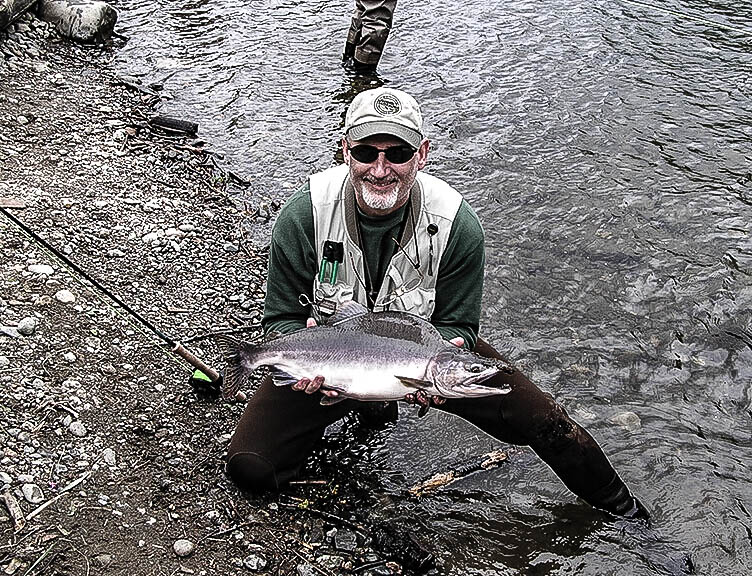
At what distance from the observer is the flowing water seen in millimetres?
5559

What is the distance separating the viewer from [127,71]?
11562mm

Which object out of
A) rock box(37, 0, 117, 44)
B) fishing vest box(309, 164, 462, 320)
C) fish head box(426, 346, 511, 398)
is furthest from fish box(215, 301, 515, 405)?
rock box(37, 0, 117, 44)

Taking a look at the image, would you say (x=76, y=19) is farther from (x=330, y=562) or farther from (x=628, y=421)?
(x=330, y=562)

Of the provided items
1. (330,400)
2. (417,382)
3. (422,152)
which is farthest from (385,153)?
(330,400)

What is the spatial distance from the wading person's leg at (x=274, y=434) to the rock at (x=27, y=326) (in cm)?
175

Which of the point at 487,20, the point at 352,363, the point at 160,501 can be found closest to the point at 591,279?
the point at 352,363

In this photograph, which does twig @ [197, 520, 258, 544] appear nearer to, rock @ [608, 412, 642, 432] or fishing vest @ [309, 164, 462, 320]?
fishing vest @ [309, 164, 462, 320]

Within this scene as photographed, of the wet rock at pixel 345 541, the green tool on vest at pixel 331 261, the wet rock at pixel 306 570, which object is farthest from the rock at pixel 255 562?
the green tool on vest at pixel 331 261

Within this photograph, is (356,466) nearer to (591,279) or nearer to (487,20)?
(591,279)

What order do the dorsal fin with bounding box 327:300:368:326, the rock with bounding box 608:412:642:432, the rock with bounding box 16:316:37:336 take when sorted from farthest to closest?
1. the rock with bounding box 608:412:642:432
2. the rock with bounding box 16:316:37:336
3. the dorsal fin with bounding box 327:300:368:326

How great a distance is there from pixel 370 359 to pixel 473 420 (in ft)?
3.31

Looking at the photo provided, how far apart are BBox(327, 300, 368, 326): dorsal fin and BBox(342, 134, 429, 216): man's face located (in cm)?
56

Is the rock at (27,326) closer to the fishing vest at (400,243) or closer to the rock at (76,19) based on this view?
the fishing vest at (400,243)

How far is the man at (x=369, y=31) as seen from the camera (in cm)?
1156
